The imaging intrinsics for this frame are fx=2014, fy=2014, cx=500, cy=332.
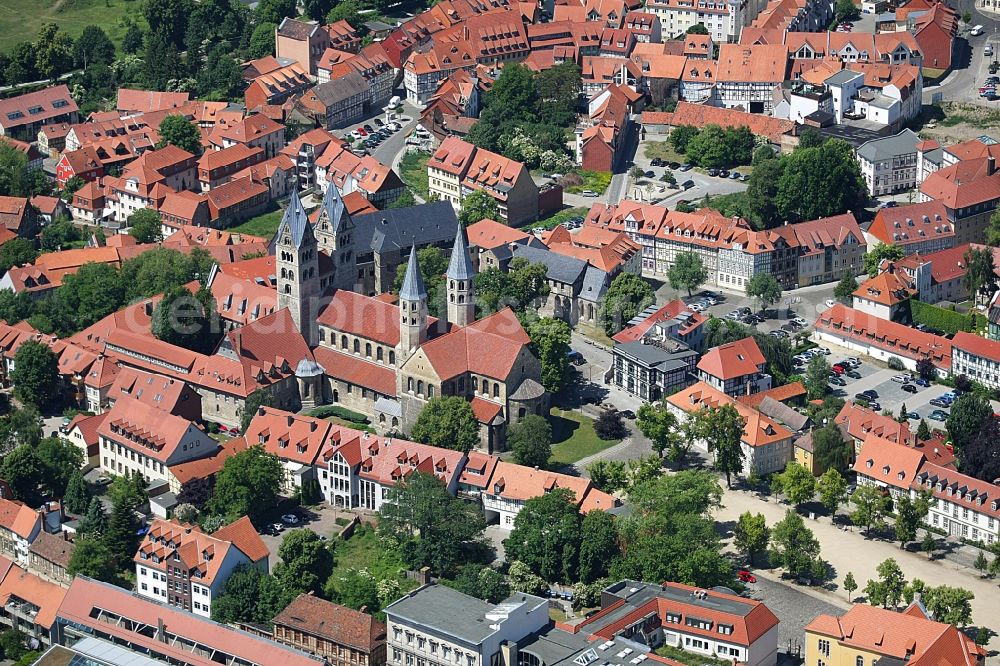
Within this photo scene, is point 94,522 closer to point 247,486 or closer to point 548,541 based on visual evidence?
point 247,486

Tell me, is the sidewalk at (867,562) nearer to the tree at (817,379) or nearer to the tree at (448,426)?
the tree at (817,379)

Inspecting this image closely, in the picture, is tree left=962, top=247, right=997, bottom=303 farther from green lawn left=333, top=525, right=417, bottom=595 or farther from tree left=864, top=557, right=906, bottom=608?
green lawn left=333, top=525, right=417, bottom=595

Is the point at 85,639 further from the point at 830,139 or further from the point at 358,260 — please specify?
the point at 830,139

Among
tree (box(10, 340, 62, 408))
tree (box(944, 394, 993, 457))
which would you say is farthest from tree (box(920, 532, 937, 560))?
tree (box(10, 340, 62, 408))

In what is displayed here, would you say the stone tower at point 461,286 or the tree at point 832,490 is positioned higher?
the stone tower at point 461,286

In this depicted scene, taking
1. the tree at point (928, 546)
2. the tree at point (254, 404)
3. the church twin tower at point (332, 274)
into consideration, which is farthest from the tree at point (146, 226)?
the tree at point (928, 546)

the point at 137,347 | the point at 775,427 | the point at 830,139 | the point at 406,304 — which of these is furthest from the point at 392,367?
the point at 830,139

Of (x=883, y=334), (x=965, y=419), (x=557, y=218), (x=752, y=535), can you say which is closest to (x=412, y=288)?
(x=752, y=535)
